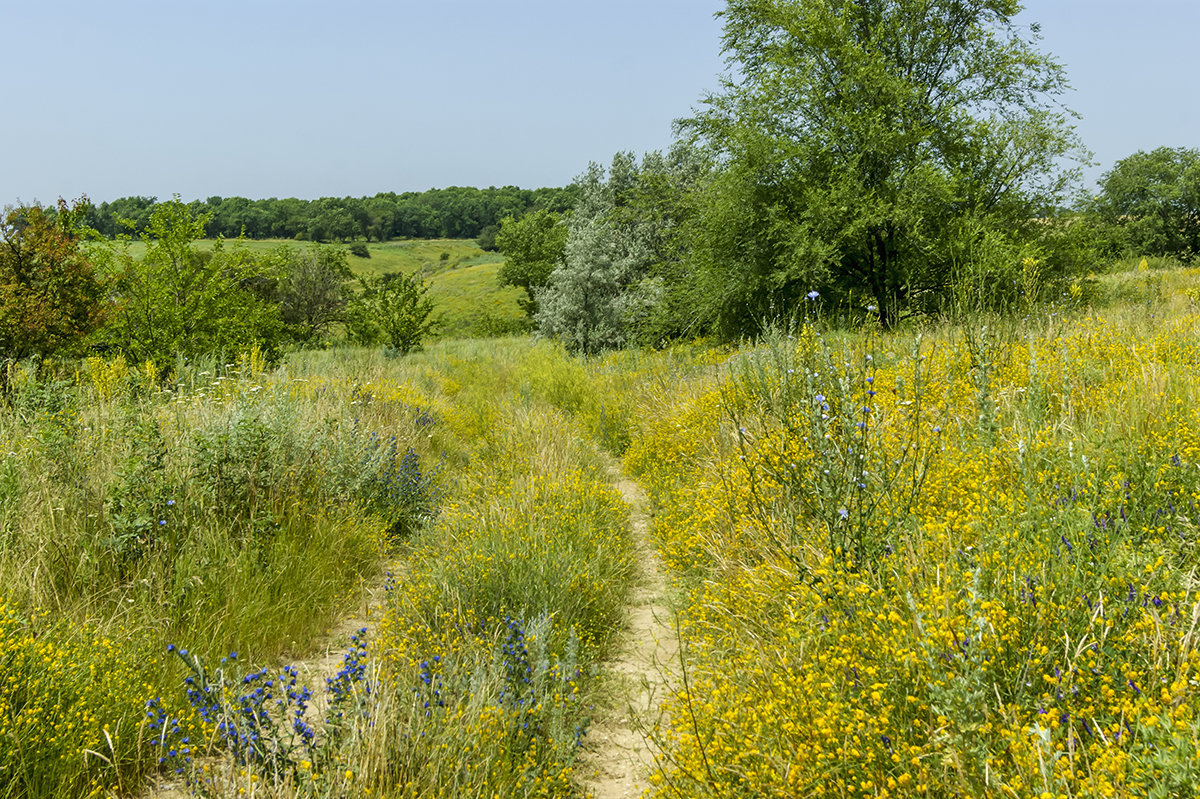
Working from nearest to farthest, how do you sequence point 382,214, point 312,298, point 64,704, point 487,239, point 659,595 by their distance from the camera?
point 64,704
point 659,595
point 312,298
point 487,239
point 382,214

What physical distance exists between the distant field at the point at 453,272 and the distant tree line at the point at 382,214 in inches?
221

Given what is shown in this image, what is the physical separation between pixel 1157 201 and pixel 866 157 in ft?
121

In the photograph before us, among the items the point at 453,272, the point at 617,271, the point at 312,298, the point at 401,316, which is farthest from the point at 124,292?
the point at 453,272

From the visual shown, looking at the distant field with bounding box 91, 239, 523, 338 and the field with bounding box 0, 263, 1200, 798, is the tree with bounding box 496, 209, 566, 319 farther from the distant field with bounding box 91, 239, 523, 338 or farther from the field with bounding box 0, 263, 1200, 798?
the field with bounding box 0, 263, 1200, 798

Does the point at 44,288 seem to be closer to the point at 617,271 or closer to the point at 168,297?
the point at 168,297

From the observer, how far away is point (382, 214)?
344 ft

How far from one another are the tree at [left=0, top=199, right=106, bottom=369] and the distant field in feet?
79.5

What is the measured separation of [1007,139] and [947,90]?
1.44 m

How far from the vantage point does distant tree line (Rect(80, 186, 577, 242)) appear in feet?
302

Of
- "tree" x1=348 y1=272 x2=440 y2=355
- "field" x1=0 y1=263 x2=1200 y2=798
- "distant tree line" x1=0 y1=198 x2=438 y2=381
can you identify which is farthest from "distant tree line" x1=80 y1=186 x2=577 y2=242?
"field" x1=0 y1=263 x2=1200 y2=798

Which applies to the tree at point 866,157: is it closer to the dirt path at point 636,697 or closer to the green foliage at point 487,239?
the dirt path at point 636,697

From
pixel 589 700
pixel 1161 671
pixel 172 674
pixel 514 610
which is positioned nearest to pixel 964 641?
pixel 1161 671

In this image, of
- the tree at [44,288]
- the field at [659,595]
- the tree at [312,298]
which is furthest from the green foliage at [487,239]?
the field at [659,595]

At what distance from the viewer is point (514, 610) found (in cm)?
390
